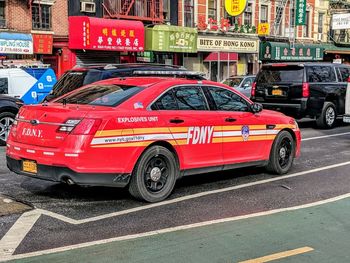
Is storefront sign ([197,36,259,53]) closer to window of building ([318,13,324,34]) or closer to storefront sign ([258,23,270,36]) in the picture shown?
storefront sign ([258,23,270,36])

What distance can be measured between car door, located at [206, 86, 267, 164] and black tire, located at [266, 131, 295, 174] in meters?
0.30

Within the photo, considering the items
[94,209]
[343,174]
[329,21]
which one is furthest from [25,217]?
[329,21]

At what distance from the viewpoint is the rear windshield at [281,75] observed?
1458 cm

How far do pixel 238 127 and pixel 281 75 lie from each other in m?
7.61

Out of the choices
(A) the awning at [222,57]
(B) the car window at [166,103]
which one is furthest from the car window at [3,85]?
(A) the awning at [222,57]

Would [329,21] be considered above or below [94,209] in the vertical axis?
above

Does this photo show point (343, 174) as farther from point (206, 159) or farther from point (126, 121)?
point (126, 121)

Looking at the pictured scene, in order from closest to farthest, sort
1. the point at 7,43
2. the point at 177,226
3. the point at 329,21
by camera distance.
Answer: the point at 177,226, the point at 7,43, the point at 329,21

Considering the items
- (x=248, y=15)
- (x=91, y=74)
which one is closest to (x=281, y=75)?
(x=91, y=74)

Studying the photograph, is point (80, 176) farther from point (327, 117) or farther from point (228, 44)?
point (228, 44)

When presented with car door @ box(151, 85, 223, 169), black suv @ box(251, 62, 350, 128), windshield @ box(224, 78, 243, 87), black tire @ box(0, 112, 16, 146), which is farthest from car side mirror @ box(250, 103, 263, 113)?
windshield @ box(224, 78, 243, 87)

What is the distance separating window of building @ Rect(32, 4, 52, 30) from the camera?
21.9m

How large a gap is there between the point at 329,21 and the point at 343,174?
106 ft

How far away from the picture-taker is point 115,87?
707 centimetres
